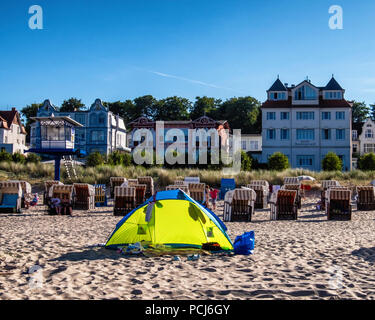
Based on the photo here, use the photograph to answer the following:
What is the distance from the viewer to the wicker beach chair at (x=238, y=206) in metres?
15.1

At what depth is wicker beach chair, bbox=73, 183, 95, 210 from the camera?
1878 cm

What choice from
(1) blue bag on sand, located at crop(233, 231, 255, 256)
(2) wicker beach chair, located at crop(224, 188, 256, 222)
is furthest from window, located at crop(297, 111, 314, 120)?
(1) blue bag on sand, located at crop(233, 231, 255, 256)

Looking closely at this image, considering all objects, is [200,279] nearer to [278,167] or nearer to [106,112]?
[278,167]

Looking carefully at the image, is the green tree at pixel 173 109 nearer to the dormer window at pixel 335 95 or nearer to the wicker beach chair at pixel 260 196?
the dormer window at pixel 335 95

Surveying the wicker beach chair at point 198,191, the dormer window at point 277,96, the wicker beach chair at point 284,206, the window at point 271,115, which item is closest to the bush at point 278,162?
the window at point 271,115

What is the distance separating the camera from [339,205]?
15.8 m

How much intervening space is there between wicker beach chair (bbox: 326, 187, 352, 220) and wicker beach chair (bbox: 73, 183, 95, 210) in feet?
34.3

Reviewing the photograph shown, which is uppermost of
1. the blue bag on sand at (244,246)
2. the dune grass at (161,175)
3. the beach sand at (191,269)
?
the dune grass at (161,175)

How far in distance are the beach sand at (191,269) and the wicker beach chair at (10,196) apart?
5.10 meters

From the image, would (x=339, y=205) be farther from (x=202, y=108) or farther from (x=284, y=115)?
(x=202, y=108)

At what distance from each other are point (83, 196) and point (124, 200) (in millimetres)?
3025

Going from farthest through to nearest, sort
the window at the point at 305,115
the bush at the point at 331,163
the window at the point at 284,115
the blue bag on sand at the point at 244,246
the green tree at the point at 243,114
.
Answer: the green tree at the point at 243,114
the window at the point at 284,115
the window at the point at 305,115
the bush at the point at 331,163
the blue bag on sand at the point at 244,246

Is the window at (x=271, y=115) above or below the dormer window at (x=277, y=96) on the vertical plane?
below

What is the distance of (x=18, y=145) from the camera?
59594 millimetres
